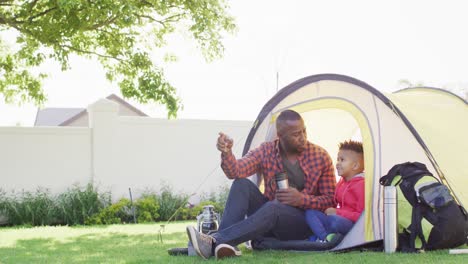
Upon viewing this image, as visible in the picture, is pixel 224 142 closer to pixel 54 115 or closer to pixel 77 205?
pixel 77 205

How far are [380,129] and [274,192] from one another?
96cm

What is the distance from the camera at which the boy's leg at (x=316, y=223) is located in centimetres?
517

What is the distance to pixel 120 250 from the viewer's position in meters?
6.14

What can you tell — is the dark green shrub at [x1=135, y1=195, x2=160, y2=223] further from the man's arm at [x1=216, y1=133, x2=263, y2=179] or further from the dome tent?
the man's arm at [x1=216, y1=133, x2=263, y2=179]

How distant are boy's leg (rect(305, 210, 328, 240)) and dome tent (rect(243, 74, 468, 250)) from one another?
0.52ft

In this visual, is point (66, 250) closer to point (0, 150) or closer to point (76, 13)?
point (76, 13)

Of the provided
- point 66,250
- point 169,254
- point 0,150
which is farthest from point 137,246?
point 0,150

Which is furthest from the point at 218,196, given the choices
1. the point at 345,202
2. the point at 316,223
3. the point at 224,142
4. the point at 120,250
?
the point at 224,142

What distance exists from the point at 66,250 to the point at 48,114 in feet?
84.4

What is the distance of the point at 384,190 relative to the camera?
4883 mm

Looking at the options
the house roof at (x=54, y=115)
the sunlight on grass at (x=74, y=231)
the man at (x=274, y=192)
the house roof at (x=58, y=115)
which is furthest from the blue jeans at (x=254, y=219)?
the house roof at (x=54, y=115)

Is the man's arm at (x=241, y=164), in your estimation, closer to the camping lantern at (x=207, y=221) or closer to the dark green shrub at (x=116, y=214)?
the camping lantern at (x=207, y=221)

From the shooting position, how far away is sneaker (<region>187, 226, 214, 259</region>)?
15.4 feet

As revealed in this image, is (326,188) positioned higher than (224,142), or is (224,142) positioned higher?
(224,142)
